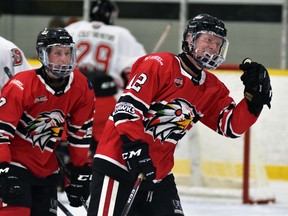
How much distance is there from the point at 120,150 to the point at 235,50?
4201 millimetres

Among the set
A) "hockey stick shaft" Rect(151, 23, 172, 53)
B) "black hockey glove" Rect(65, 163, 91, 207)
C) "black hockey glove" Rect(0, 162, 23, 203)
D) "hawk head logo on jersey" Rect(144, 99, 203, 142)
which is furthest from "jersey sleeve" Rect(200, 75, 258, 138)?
"hockey stick shaft" Rect(151, 23, 172, 53)

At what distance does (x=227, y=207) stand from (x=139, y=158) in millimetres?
2729

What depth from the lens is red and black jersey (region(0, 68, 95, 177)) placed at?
12.6 ft

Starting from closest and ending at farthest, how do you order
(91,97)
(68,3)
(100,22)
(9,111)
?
1. (9,111)
2. (91,97)
3. (100,22)
4. (68,3)

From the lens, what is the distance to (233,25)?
25.8ft

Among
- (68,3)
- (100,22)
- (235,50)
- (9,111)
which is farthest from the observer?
(68,3)

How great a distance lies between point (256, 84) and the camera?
3.74 m

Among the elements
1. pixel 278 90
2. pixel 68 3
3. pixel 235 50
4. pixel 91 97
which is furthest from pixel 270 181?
pixel 91 97

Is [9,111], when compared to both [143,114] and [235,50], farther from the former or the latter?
[235,50]

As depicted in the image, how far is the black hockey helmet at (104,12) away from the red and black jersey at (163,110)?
2739 mm

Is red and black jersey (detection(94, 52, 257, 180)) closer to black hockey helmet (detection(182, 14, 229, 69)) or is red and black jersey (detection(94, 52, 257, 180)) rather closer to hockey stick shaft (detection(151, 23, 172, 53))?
black hockey helmet (detection(182, 14, 229, 69))

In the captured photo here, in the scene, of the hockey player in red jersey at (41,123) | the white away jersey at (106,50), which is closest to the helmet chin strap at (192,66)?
the hockey player in red jersey at (41,123)

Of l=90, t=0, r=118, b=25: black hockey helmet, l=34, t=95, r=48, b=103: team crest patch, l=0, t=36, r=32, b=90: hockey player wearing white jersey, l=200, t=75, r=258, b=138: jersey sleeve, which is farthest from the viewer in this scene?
l=90, t=0, r=118, b=25: black hockey helmet

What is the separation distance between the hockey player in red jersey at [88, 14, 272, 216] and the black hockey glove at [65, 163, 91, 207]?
1.50 feet
